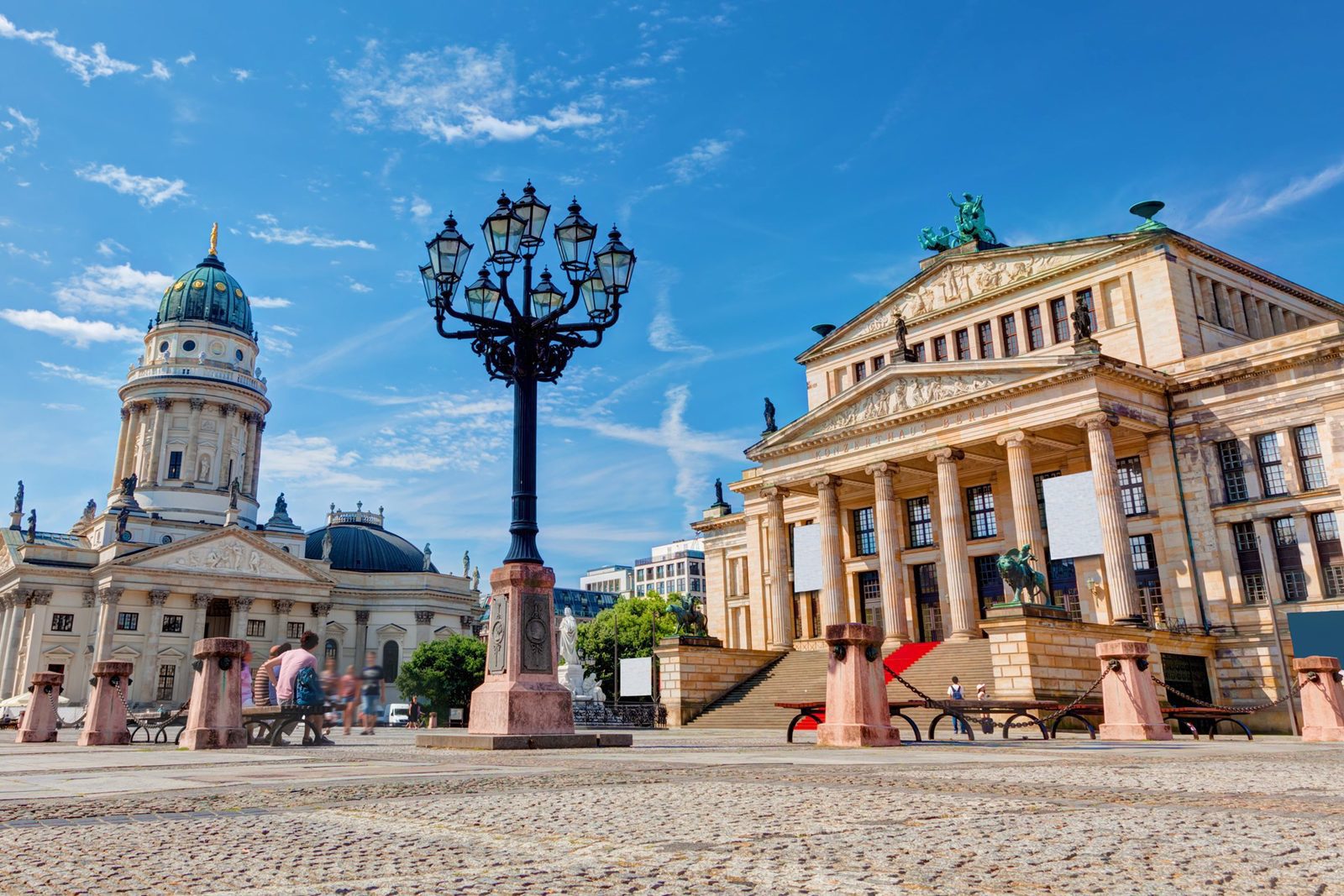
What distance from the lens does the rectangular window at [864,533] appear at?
46469 millimetres

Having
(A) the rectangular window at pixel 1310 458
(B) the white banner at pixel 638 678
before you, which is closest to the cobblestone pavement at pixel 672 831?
(A) the rectangular window at pixel 1310 458

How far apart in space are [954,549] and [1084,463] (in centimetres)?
692

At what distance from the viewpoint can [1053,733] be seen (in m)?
20.3

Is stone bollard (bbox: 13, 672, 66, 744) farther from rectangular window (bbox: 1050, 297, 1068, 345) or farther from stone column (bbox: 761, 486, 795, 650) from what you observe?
rectangular window (bbox: 1050, 297, 1068, 345)

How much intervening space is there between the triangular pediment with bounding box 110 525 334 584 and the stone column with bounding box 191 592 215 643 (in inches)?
75.6

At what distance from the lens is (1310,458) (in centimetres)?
3372

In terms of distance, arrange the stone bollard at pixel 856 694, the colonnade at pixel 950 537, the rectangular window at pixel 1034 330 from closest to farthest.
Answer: the stone bollard at pixel 856 694 → the colonnade at pixel 950 537 → the rectangular window at pixel 1034 330

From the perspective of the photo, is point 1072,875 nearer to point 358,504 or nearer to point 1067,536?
point 1067,536

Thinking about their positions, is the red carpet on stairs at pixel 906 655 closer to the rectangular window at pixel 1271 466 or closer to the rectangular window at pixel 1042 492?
the rectangular window at pixel 1042 492

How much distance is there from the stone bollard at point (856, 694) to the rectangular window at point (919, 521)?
1189 inches

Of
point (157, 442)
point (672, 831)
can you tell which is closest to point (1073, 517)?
point (672, 831)

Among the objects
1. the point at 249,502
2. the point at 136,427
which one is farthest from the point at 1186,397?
the point at 136,427

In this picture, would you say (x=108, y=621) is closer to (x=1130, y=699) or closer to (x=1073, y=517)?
(x=1073, y=517)

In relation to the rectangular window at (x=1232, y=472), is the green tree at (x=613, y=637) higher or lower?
lower
